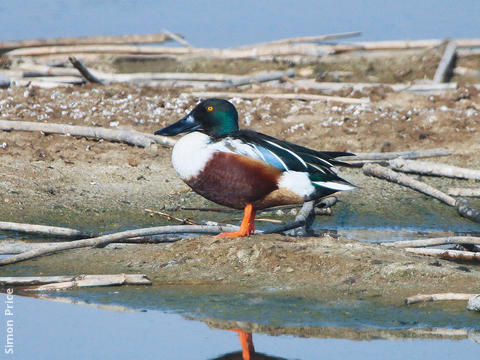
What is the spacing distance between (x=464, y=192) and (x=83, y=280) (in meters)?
3.92

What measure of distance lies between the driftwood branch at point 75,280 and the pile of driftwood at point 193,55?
4.85 metres

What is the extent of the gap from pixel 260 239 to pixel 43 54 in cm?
788

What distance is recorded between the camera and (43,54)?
12938 millimetres

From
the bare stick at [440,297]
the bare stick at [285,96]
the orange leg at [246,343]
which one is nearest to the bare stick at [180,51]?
the bare stick at [285,96]

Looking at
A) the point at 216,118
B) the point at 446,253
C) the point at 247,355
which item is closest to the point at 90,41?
the point at 216,118

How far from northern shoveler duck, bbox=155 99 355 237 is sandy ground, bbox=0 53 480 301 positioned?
0.29 m

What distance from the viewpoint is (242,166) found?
5.82 meters

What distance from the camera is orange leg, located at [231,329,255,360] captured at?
452 cm

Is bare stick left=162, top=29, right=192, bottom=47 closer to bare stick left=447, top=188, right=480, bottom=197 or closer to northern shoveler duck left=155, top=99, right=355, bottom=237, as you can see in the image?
bare stick left=447, top=188, right=480, bottom=197

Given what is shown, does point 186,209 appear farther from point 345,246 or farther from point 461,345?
point 461,345

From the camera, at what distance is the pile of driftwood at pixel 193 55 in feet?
35.7

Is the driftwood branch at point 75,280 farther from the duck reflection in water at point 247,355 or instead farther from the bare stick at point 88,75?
the bare stick at point 88,75

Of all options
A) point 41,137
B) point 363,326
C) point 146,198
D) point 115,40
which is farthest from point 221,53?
point 363,326

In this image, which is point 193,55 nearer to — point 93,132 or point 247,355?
point 93,132
